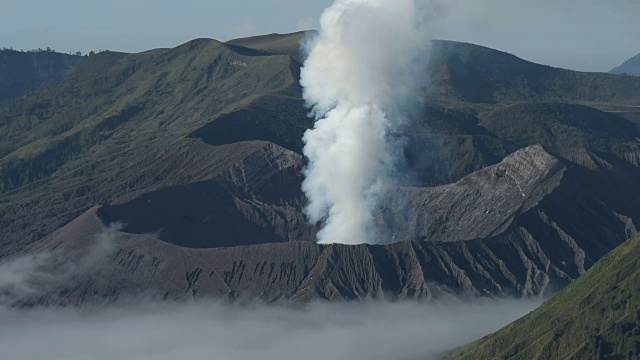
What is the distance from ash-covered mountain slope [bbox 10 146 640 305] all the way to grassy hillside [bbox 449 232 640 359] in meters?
29.6

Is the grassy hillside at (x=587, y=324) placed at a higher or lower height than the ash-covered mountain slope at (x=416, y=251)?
lower

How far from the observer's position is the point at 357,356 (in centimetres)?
14138

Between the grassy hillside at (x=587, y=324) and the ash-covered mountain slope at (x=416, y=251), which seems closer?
the grassy hillside at (x=587, y=324)

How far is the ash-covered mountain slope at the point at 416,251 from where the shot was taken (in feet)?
547

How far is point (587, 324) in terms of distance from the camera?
126 metres

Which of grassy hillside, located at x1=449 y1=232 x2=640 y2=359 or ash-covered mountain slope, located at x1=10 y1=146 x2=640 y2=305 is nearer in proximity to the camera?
grassy hillside, located at x1=449 y1=232 x2=640 y2=359

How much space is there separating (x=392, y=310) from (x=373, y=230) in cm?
3119

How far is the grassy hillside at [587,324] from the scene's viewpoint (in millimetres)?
122562

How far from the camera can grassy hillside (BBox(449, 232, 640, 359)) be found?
12256cm

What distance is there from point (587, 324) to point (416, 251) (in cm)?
4462

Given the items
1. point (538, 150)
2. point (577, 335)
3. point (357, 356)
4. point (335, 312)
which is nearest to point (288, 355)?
point (357, 356)

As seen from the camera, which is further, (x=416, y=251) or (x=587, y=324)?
(x=416, y=251)

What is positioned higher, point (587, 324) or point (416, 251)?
point (416, 251)

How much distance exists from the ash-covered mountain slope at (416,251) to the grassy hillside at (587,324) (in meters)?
29.6
